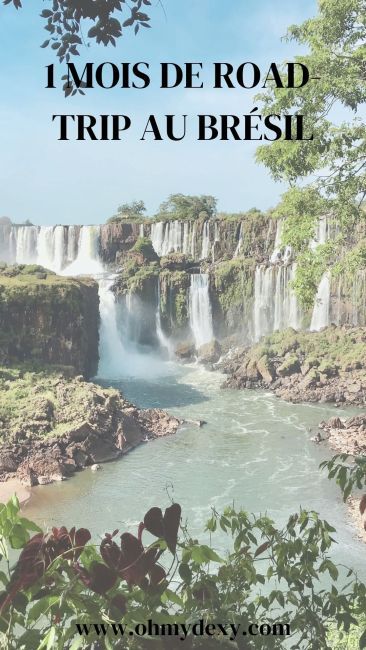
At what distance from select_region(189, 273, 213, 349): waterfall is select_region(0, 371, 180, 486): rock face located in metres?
14.2

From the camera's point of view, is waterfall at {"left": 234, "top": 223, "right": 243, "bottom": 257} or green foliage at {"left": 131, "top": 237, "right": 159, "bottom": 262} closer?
green foliage at {"left": 131, "top": 237, "right": 159, "bottom": 262}

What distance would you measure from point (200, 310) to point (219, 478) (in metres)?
20.8

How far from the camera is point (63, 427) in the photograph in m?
19.9

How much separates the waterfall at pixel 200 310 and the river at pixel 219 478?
12.0 meters

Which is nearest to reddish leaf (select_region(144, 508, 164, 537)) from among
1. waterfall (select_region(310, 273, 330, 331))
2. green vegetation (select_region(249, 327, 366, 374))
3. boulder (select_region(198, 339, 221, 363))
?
green vegetation (select_region(249, 327, 366, 374))

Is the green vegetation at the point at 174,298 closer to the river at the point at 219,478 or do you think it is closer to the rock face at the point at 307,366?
the rock face at the point at 307,366

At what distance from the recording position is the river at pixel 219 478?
571 inches

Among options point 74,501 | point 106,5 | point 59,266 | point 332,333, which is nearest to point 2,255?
point 59,266

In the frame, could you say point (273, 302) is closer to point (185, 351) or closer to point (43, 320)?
point (185, 351)

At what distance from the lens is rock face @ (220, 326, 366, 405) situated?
26125 millimetres

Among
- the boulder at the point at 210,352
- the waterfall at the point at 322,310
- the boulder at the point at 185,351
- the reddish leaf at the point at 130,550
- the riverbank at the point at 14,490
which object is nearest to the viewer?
the reddish leaf at the point at 130,550

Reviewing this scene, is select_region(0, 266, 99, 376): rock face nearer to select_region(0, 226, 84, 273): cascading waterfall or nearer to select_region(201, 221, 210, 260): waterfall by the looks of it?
select_region(0, 226, 84, 273): cascading waterfall

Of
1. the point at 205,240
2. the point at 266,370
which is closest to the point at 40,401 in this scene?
the point at 266,370

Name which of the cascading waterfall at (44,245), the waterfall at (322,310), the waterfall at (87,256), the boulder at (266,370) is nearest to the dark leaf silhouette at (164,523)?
the boulder at (266,370)
